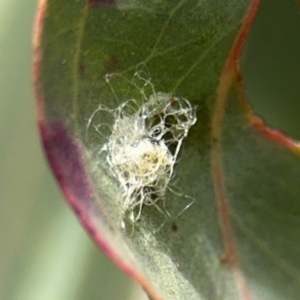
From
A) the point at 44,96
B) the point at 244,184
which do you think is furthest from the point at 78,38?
the point at 244,184

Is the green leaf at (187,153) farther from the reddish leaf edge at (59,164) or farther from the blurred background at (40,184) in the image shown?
the blurred background at (40,184)

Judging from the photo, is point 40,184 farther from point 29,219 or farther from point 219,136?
point 219,136

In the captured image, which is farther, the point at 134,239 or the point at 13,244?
the point at 13,244

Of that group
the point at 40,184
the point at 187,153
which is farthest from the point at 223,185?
the point at 40,184

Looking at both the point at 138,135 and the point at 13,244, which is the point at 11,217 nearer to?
the point at 13,244

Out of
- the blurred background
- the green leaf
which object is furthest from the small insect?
the blurred background

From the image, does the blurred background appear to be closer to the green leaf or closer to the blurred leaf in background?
the blurred leaf in background
